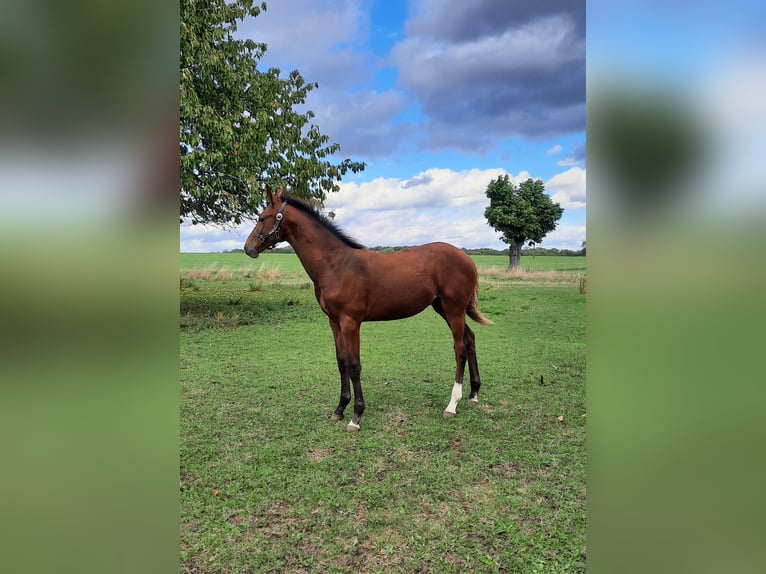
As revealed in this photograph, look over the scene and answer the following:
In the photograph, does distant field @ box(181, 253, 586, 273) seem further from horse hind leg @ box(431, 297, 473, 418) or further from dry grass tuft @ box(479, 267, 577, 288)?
horse hind leg @ box(431, 297, 473, 418)

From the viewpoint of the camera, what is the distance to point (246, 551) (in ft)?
7.73

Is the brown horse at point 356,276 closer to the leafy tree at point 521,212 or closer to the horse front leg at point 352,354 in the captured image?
the horse front leg at point 352,354

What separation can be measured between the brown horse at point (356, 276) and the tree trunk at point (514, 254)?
1066cm

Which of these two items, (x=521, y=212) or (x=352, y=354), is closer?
(x=352, y=354)

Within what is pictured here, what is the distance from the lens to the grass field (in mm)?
2350

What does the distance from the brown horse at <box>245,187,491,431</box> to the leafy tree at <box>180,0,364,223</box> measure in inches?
162

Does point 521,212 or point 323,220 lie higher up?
point 521,212

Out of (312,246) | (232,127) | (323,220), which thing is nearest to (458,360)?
(312,246)

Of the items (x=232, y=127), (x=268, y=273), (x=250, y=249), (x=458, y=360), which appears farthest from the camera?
(x=268, y=273)

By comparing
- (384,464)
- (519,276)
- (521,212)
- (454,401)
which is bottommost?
(384,464)

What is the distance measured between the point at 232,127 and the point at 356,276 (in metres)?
5.97

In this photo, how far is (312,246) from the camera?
13.6ft

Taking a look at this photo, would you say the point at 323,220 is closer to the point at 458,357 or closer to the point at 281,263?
the point at 458,357
